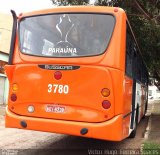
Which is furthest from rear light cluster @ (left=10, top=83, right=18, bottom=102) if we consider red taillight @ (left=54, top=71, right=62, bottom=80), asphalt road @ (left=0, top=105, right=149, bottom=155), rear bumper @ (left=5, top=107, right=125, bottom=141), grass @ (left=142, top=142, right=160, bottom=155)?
grass @ (left=142, top=142, right=160, bottom=155)

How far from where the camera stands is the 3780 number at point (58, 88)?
8336 millimetres

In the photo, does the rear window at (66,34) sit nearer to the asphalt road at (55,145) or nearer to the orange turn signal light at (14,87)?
the orange turn signal light at (14,87)

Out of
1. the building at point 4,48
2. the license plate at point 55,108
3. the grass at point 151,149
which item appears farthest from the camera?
the building at point 4,48

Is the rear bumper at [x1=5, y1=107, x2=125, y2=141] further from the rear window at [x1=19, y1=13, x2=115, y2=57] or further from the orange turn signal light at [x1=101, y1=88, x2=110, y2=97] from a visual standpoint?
the rear window at [x1=19, y1=13, x2=115, y2=57]

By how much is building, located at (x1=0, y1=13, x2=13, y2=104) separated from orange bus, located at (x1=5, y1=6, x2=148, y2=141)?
23116mm

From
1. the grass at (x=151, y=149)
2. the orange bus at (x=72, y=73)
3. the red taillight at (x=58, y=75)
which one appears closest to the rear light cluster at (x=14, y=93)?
the orange bus at (x=72, y=73)

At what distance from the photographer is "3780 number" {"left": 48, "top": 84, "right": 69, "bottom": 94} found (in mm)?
8336

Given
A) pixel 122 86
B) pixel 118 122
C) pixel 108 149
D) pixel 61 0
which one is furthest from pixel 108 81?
pixel 61 0

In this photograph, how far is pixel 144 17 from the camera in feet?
47.3

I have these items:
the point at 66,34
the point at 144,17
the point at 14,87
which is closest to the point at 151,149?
the point at 66,34

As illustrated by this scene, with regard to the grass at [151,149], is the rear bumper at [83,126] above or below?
above

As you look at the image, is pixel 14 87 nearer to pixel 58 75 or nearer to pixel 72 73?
pixel 58 75

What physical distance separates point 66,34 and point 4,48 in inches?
1036

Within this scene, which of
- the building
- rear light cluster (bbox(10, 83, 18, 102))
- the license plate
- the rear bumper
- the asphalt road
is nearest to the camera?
the rear bumper
